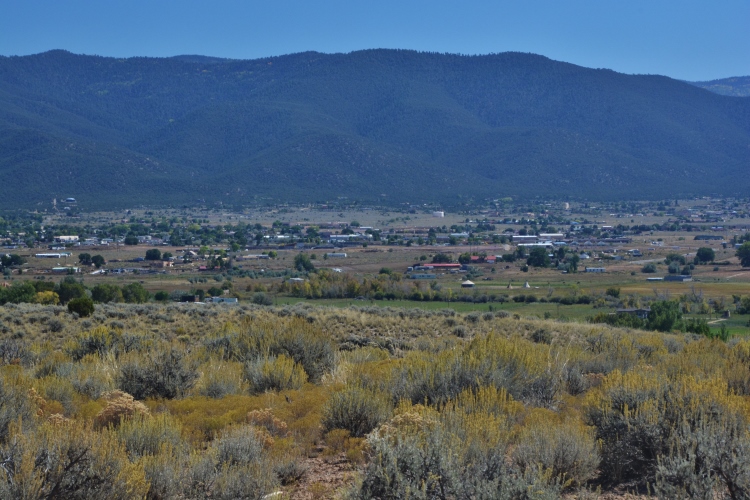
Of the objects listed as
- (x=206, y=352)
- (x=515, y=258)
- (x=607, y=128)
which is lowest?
(x=515, y=258)

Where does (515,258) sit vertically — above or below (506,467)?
below

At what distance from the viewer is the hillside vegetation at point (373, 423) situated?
6.45 meters

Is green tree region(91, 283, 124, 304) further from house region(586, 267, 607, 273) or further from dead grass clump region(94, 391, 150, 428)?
house region(586, 267, 607, 273)

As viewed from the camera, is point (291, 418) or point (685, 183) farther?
point (685, 183)

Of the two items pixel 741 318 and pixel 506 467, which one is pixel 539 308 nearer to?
pixel 741 318

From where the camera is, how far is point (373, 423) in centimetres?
937

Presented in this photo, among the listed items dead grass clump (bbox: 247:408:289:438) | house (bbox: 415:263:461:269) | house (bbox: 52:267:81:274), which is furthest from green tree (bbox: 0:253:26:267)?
dead grass clump (bbox: 247:408:289:438)

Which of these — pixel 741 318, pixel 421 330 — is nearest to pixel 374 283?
pixel 741 318

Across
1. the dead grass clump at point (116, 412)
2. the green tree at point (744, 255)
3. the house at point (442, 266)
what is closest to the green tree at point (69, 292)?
the dead grass clump at point (116, 412)

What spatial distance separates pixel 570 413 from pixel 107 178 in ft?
484

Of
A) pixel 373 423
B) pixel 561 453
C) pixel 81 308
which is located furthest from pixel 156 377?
pixel 81 308

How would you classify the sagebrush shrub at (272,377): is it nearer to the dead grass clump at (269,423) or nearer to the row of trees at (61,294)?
the dead grass clump at (269,423)

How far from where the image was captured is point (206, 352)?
1573 centimetres

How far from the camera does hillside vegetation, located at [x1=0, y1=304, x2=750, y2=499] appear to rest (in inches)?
254
